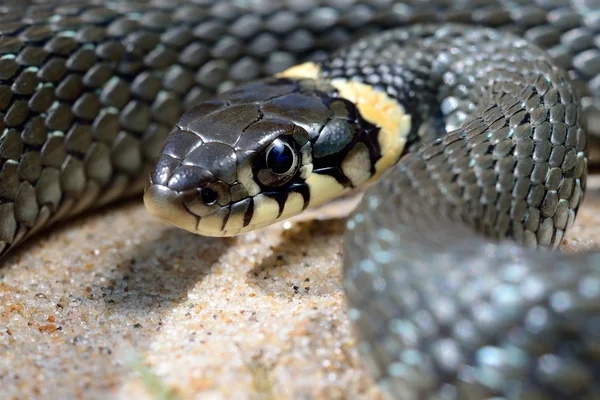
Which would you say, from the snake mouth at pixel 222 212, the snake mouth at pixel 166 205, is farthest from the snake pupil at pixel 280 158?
the snake mouth at pixel 166 205

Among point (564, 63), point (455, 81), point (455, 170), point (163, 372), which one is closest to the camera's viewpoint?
point (163, 372)

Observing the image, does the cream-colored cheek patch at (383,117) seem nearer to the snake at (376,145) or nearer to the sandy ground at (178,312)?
the snake at (376,145)

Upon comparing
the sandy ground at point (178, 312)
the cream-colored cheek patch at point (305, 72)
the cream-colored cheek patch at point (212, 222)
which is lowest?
the sandy ground at point (178, 312)

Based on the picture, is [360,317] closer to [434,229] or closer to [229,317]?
[434,229]

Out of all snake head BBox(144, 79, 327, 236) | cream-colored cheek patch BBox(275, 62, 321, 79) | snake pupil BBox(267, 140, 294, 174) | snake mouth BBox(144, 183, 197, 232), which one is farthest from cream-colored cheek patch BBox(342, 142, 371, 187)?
snake mouth BBox(144, 183, 197, 232)

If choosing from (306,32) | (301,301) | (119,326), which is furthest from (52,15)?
(301,301)

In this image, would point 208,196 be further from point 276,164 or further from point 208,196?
point 276,164

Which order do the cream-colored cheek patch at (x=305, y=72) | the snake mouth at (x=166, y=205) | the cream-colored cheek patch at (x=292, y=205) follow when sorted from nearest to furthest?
the snake mouth at (x=166, y=205)
the cream-colored cheek patch at (x=292, y=205)
the cream-colored cheek patch at (x=305, y=72)
